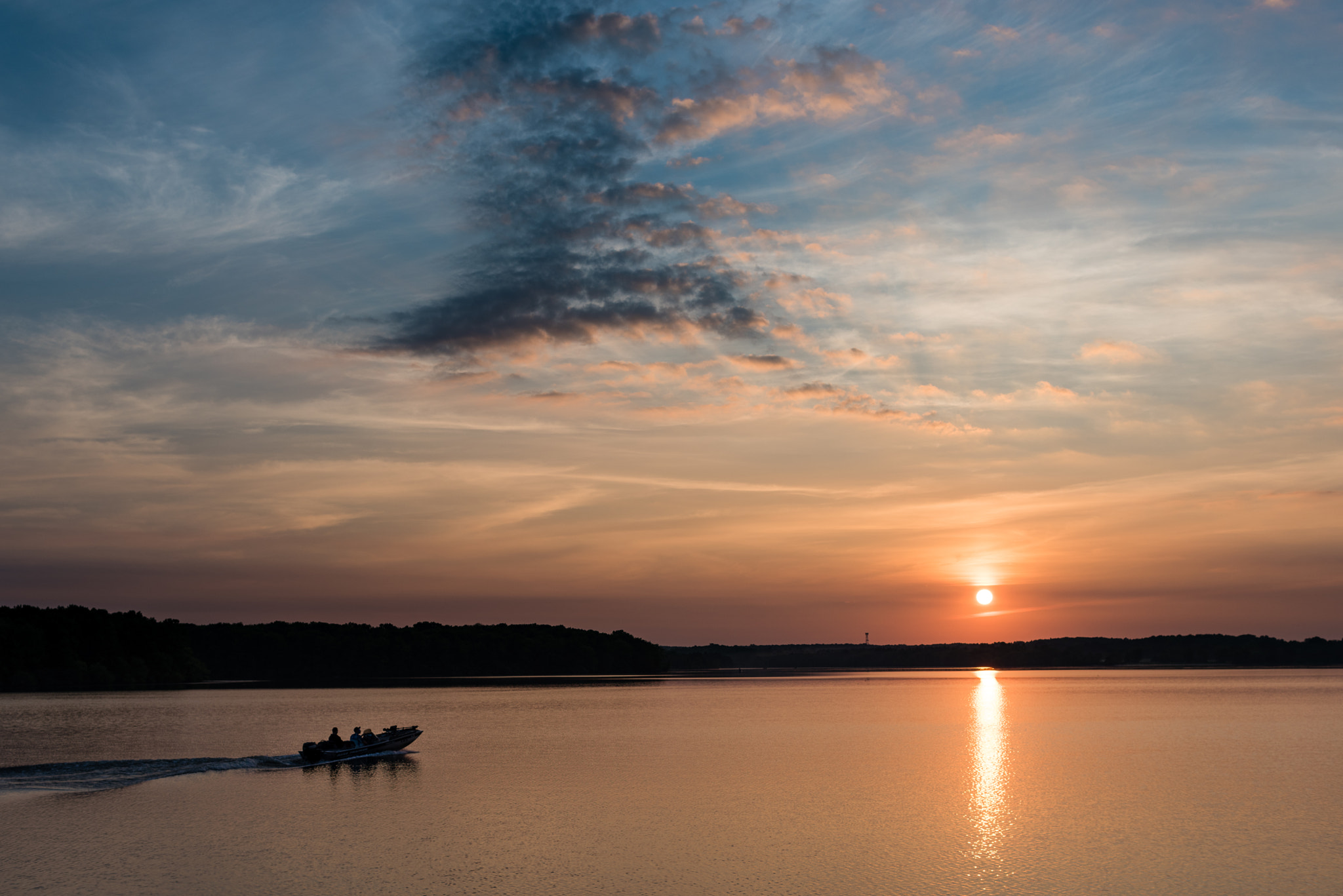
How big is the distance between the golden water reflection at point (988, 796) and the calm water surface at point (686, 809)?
0.22m

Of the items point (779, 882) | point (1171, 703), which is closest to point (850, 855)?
point (779, 882)

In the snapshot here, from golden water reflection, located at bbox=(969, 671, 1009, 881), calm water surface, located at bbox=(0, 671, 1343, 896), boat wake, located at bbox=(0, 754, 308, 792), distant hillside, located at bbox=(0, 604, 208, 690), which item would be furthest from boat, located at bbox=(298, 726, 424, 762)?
distant hillside, located at bbox=(0, 604, 208, 690)

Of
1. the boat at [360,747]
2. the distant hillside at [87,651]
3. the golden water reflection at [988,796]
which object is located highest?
the distant hillside at [87,651]

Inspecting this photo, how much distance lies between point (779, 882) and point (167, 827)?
2555 cm

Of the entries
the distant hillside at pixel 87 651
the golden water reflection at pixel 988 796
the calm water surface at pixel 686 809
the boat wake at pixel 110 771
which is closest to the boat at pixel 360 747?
the calm water surface at pixel 686 809

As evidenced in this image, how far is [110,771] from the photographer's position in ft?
196

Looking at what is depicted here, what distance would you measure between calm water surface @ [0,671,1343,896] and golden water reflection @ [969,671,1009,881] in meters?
0.22

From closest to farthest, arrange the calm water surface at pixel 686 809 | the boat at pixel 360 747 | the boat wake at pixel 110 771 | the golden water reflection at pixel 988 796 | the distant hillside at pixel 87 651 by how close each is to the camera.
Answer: the calm water surface at pixel 686 809 < the golden water reflection at pixel 988 796 < the boat wake at pixel 110 771 < the boat at pixel 360 747 < the distant hillside at pixel 87 651

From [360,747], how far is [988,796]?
127 ft

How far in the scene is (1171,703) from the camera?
441 feet

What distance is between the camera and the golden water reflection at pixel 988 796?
1425 inches

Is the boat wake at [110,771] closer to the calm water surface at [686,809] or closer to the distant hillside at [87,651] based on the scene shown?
the calm water surface at [686,809]

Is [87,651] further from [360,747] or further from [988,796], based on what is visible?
[988,796]

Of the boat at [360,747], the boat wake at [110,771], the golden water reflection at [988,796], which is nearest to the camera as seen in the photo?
the golden water reflection at [988,796]
